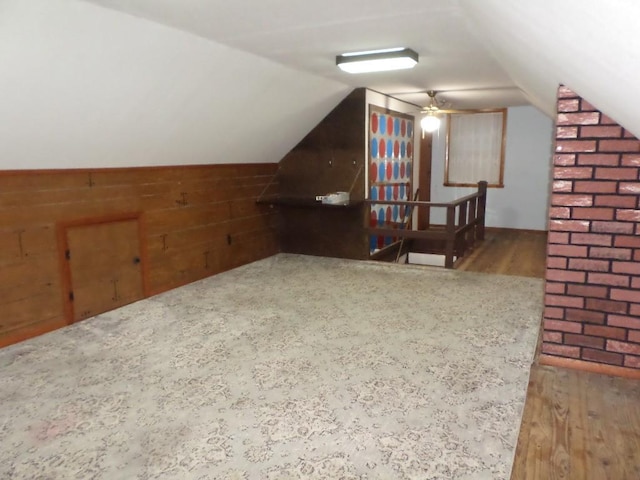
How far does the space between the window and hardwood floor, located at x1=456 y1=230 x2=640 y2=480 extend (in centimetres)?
592

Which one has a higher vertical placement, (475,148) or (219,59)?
(219,59)

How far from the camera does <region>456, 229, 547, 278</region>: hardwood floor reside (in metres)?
5.58

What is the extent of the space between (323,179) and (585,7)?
5.14 meters

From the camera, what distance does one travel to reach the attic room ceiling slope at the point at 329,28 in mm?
2717

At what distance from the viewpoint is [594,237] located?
2.80 m

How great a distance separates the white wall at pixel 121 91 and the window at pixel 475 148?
3986 mm

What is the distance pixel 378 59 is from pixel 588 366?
271 cm

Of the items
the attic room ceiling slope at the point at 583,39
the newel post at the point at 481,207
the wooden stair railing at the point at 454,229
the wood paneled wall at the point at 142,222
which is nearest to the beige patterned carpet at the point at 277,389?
the wood paneled wall at the point at 142,222

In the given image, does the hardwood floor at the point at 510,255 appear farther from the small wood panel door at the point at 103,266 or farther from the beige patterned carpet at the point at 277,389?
the small wood panel door at the point at 103,266

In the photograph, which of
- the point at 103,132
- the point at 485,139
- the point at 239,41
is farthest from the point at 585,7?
the point at 485,139

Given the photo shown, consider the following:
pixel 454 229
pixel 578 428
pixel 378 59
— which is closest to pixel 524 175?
pixel 454 229

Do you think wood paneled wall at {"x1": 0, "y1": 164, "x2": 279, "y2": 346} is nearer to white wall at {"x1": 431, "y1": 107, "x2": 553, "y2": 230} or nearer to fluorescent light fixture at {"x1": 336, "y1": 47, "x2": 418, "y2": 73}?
fluorescent light fixture at {"x1": 336, "y1": 47, "x2": 418, "y2": 73}

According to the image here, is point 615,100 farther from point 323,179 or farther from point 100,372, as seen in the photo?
point 323,179

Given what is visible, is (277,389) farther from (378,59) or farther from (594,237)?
(378,59)
